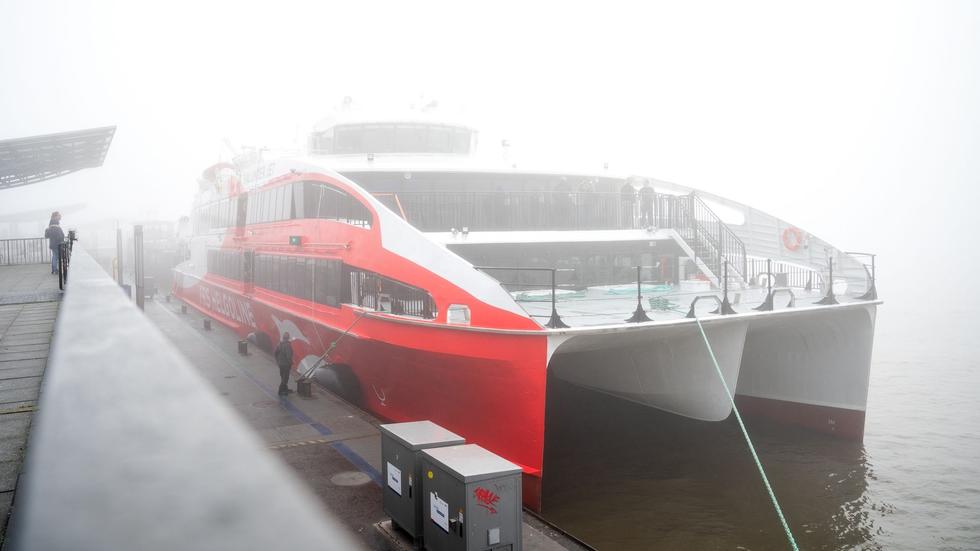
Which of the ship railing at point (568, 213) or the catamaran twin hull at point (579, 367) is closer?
the catamaran twin hull at point (579, 367)

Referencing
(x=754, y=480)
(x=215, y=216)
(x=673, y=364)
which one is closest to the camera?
(x=754, y=480)

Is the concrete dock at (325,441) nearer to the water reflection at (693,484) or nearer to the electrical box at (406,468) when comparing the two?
the electrical box at (406,468)

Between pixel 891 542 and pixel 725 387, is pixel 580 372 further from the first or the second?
pixel 891 542

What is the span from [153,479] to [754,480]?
11.9m

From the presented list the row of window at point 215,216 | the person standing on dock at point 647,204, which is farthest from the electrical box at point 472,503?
the row of window at point 215,216

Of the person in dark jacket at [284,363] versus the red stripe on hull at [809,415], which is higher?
the person in dark jacket at [284,363]

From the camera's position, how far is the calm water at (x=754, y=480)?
31.2ft

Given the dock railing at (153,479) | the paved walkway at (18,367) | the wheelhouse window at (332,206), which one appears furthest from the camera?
the wheelhouse window at (332,206)

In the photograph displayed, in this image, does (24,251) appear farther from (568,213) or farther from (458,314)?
(458,314)

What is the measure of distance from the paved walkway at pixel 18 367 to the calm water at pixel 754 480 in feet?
22.0

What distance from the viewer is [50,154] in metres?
23.1

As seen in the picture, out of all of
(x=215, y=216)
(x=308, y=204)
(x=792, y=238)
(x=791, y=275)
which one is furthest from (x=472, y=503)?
(x=215, y=216)

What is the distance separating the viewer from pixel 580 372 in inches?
548

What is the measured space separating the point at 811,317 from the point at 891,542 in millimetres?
4205
